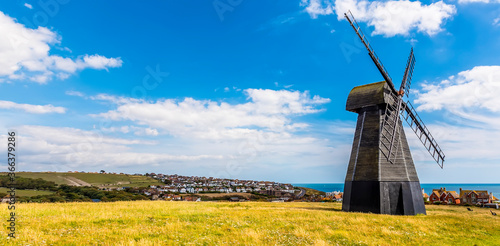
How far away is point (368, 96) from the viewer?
31.5 meters

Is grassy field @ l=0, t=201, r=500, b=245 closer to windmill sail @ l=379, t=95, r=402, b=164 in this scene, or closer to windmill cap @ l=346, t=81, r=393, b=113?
windmill sail @ l=379, t=95, r=402, b=164

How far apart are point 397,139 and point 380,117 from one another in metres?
3.02

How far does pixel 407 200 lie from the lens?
27.6m

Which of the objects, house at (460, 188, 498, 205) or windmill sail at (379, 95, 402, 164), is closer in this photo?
windmill sail at (379, 95, 402, 164)

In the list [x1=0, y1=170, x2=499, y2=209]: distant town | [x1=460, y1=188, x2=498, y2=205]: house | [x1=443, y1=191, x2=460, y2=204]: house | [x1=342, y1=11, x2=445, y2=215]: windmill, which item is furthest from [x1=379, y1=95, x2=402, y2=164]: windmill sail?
[x1=460, y1=188, x2=498, y2=205]: house

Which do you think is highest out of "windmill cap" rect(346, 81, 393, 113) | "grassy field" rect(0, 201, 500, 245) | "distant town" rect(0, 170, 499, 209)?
"windmill cap" rect(346, 81, 393, 113)

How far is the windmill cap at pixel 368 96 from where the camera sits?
30.4m

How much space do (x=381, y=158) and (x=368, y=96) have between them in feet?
23.6

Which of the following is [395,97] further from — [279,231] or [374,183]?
[279,231]

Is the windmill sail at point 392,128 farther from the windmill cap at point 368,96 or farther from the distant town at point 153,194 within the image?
the distant town at point 153,194

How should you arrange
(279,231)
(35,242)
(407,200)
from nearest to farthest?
(35,242) < (279,231) < (407,200)

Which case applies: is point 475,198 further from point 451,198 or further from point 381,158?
point 381,158

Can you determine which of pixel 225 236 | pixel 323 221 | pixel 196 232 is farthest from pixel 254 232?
pixel 323 221

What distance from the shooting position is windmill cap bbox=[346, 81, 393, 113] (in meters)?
30.4
